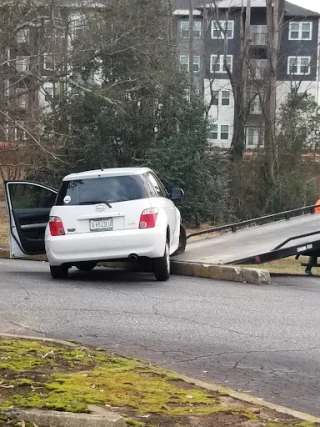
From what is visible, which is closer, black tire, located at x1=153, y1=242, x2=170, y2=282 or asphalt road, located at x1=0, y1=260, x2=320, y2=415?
asphalt road, located at x1=0, y1=260, x2=320, y2=415

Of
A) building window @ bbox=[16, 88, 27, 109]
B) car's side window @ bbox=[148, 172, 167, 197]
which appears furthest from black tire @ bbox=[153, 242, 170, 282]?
building window @ bbox=[16, 88, 27, 109]

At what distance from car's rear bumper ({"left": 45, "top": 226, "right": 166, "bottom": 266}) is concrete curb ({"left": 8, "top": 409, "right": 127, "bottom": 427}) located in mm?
6817

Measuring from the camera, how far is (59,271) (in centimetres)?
1252

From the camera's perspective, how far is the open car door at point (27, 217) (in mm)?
13047

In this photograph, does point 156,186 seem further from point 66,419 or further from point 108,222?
point 66,419

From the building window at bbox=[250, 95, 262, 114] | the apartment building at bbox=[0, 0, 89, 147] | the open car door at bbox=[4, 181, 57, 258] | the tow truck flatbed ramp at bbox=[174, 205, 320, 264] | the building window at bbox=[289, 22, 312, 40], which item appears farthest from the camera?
the building window at bbox=[289, 22, 312, 40]

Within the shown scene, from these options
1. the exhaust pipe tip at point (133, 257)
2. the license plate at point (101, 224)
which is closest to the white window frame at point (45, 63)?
the license plate at point (101, 224)

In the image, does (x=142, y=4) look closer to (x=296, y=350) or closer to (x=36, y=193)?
(x=36, y=193)

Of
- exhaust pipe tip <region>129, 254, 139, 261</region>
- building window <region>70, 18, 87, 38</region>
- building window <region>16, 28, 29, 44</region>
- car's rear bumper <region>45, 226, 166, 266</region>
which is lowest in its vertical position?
exhaust pipe tip <region>129, 254, 139, 261</region>

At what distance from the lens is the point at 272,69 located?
126ft

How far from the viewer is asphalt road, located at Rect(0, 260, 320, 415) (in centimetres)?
672

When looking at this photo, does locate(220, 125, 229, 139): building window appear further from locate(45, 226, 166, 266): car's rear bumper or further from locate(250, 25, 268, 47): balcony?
locate(45, 226, 166, 266): car's rear bumper

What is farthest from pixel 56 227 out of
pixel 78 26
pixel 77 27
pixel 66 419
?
pixel 77 27

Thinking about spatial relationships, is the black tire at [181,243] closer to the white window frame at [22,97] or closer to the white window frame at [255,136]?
the white window frame at [22,97]
